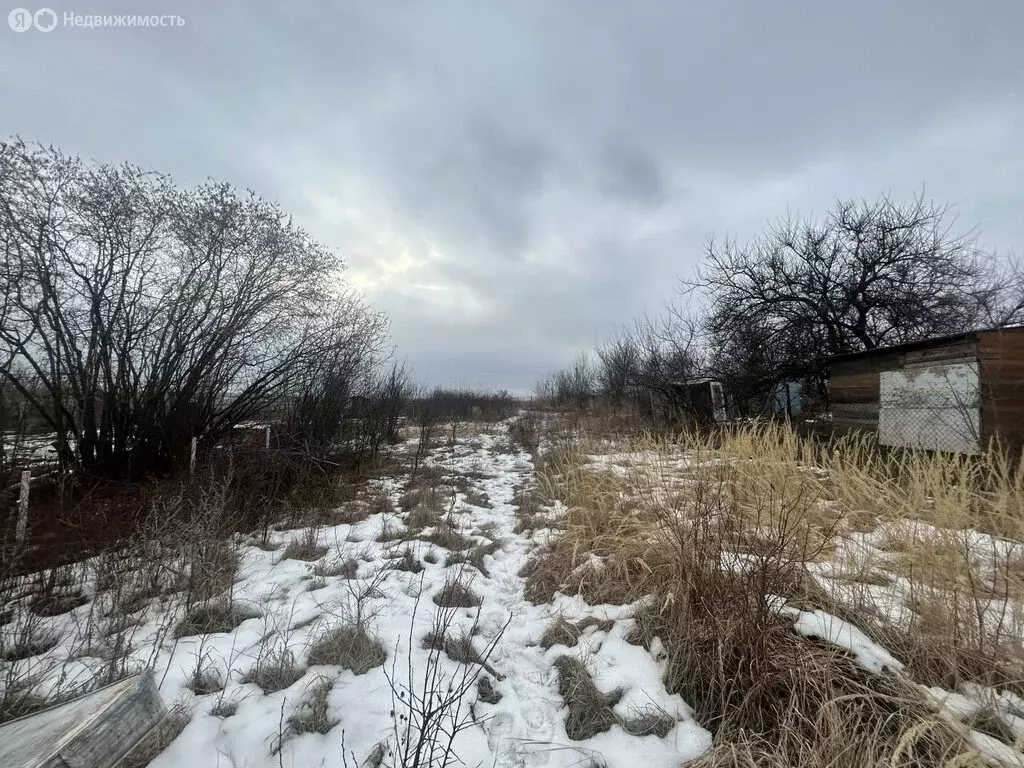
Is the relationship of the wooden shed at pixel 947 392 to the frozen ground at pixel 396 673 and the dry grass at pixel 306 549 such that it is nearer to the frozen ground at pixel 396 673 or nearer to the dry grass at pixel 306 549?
the frozen ground at pixel 396 673

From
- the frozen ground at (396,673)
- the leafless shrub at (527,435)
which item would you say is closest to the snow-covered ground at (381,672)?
the frozen ground at (396,673)

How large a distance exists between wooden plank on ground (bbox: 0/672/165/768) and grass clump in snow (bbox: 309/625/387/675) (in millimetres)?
1084

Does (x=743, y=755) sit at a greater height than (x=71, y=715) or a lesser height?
lesser

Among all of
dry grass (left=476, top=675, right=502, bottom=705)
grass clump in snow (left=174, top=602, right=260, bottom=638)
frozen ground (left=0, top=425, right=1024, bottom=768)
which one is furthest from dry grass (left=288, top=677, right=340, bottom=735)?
grass clump in snow (left=174, top=602, right=260, bottom=638)

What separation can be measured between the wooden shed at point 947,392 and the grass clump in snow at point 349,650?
21.8ft

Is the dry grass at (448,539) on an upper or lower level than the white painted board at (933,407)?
lower

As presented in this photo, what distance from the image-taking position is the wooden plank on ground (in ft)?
3.29

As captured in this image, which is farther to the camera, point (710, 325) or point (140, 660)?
point (710, 325)

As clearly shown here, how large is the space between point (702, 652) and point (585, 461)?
373 centimetres

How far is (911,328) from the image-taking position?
1042 centimetres

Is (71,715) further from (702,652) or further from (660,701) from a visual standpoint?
(702,652)

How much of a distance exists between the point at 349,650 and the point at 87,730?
146 centimetres

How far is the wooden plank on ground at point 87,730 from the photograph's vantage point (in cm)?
100

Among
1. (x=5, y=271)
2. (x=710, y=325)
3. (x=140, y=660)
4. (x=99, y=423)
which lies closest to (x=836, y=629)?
(x=140, y=660)
